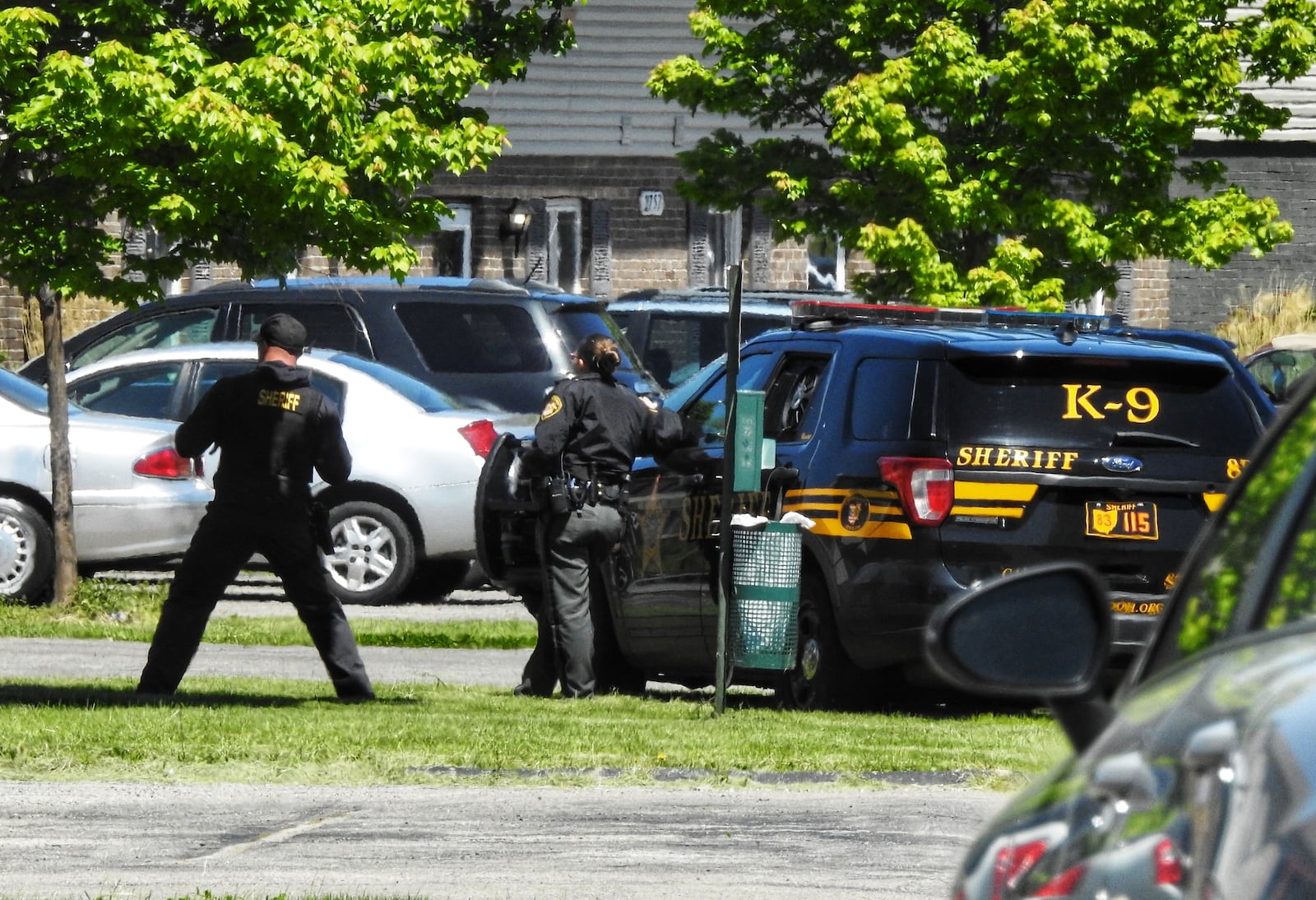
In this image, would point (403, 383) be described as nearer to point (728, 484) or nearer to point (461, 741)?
point (728, 484)

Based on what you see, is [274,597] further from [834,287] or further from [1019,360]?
[834,287]

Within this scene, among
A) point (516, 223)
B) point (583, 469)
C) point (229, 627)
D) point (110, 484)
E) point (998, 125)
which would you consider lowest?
point (229, 627)

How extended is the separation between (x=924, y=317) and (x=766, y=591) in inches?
63.0

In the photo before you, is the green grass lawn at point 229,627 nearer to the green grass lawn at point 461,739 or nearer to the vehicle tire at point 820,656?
the green grass lawn at point 461,739

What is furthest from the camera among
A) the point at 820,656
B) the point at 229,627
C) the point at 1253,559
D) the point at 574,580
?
the point at 229,627

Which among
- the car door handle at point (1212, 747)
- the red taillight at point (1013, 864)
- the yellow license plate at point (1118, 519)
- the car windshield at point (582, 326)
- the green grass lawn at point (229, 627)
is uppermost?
the car windshield at point (582, 326)

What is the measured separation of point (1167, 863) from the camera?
2.10m

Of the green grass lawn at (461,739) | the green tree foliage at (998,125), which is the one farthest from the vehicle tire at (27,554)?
the green tree foliage at (998,125)

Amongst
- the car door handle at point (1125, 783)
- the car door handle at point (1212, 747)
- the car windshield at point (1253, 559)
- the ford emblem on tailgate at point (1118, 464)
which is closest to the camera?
the car door handle at point (1212, 747)

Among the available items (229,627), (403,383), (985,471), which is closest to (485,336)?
(403,383)

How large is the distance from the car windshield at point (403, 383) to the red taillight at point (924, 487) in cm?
672

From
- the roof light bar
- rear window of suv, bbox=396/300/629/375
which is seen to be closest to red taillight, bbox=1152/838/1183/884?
the roof light bar

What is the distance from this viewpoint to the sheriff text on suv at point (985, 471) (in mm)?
9742

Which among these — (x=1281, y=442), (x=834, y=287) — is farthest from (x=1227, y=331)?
(x=1281, y=442)
